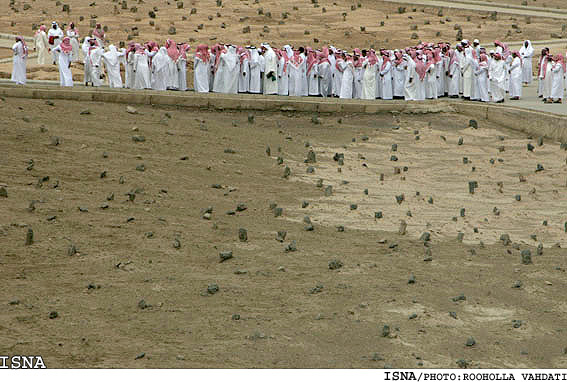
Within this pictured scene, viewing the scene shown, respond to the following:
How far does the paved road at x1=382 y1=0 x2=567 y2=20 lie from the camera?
42406mm

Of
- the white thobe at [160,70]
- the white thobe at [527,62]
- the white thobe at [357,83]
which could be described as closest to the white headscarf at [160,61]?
the white thobe at [160,70]

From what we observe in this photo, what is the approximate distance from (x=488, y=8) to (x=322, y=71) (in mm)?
20836

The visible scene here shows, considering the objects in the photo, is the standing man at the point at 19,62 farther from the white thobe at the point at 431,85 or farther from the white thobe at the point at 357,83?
the white thobe at the point at 431,85

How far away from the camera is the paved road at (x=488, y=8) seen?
42406 mm

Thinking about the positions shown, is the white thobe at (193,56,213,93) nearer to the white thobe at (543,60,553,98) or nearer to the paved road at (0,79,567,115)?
the paved road at (0,79,567,115)

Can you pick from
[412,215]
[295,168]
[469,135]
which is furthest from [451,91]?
[412,215]

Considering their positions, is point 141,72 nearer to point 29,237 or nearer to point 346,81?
point 346,81

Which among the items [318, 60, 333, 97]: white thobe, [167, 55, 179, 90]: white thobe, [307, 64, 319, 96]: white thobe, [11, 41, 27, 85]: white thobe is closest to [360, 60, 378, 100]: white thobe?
[318, 60, 333, 97]: white thobe

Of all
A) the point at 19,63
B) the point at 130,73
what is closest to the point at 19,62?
the point at 19,63

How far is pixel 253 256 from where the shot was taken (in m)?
10.8

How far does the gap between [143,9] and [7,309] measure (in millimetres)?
34296

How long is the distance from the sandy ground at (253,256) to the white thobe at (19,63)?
17.2 ft

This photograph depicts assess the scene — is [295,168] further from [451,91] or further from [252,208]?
[451,91]

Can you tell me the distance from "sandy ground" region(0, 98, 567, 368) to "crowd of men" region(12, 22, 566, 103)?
5795 millimetres
